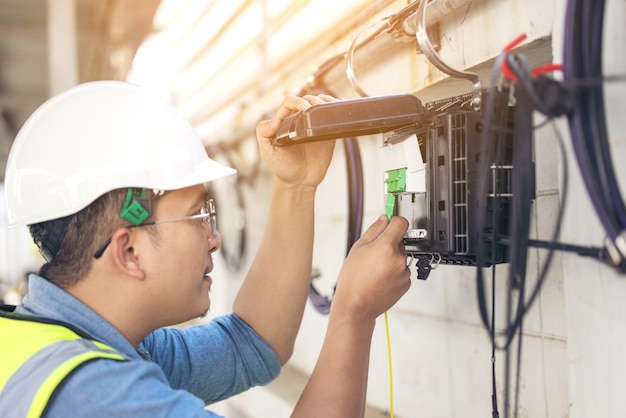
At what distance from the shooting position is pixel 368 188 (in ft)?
5.41

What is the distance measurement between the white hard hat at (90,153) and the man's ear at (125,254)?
0.07 metres

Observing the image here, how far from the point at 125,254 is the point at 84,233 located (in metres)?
0.07

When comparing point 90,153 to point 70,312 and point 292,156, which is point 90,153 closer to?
point 70,312

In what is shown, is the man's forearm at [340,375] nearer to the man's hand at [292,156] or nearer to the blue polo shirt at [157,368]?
the blue polo shirt at [157,368]

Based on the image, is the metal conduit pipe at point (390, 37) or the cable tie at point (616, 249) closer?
the cable tie at point (616, 249)

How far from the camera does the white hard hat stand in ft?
2.98

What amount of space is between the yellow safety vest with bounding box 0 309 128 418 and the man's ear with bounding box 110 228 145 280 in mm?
122

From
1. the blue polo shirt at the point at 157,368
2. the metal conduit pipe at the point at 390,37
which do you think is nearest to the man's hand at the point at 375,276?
the blue polo shirt at the point at 157,368

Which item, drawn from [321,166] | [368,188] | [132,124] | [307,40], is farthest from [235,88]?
[132,124]

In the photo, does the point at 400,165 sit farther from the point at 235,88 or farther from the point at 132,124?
the point at 235,88

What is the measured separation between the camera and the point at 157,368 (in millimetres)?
816

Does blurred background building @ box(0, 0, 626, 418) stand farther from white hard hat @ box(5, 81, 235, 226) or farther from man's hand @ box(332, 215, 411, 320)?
man's hand @ box(332, 215, 411, 320)

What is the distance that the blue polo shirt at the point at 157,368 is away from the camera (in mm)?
742

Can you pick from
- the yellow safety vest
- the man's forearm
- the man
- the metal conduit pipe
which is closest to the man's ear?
the man
